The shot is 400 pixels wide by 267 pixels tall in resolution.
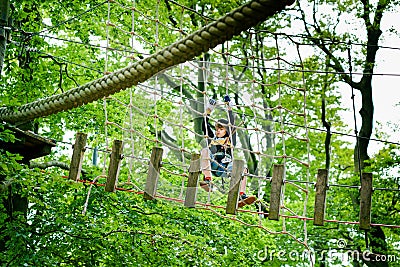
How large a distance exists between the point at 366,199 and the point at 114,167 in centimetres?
128

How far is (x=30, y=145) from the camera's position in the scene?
13.9ft

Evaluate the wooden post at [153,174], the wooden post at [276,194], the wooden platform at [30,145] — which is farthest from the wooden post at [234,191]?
the wooden platform at [30,145]

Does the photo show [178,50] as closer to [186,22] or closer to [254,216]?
[254,216]

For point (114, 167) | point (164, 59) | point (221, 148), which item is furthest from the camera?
point (221, 148)

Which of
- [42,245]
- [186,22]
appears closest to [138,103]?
[42,245]

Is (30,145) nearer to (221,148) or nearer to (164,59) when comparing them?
(221,148)

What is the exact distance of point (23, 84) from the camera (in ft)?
17.7

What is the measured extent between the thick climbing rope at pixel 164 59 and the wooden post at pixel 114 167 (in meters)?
0.33

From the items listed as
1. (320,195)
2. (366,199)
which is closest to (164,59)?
(320,195)

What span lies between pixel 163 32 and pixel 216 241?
322 cm

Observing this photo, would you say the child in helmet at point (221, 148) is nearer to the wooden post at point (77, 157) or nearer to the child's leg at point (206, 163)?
the child's leg at point (206, 163)

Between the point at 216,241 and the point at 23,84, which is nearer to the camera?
the point at 23,84

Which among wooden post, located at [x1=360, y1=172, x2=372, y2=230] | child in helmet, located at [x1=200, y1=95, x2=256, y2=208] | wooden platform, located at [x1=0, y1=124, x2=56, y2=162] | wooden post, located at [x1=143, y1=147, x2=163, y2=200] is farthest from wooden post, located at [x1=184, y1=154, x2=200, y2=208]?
wooden platform, located at [x1=0, y1=124, x2=56, y2=162]

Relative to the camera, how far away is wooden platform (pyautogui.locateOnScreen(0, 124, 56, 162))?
13.1 feet
